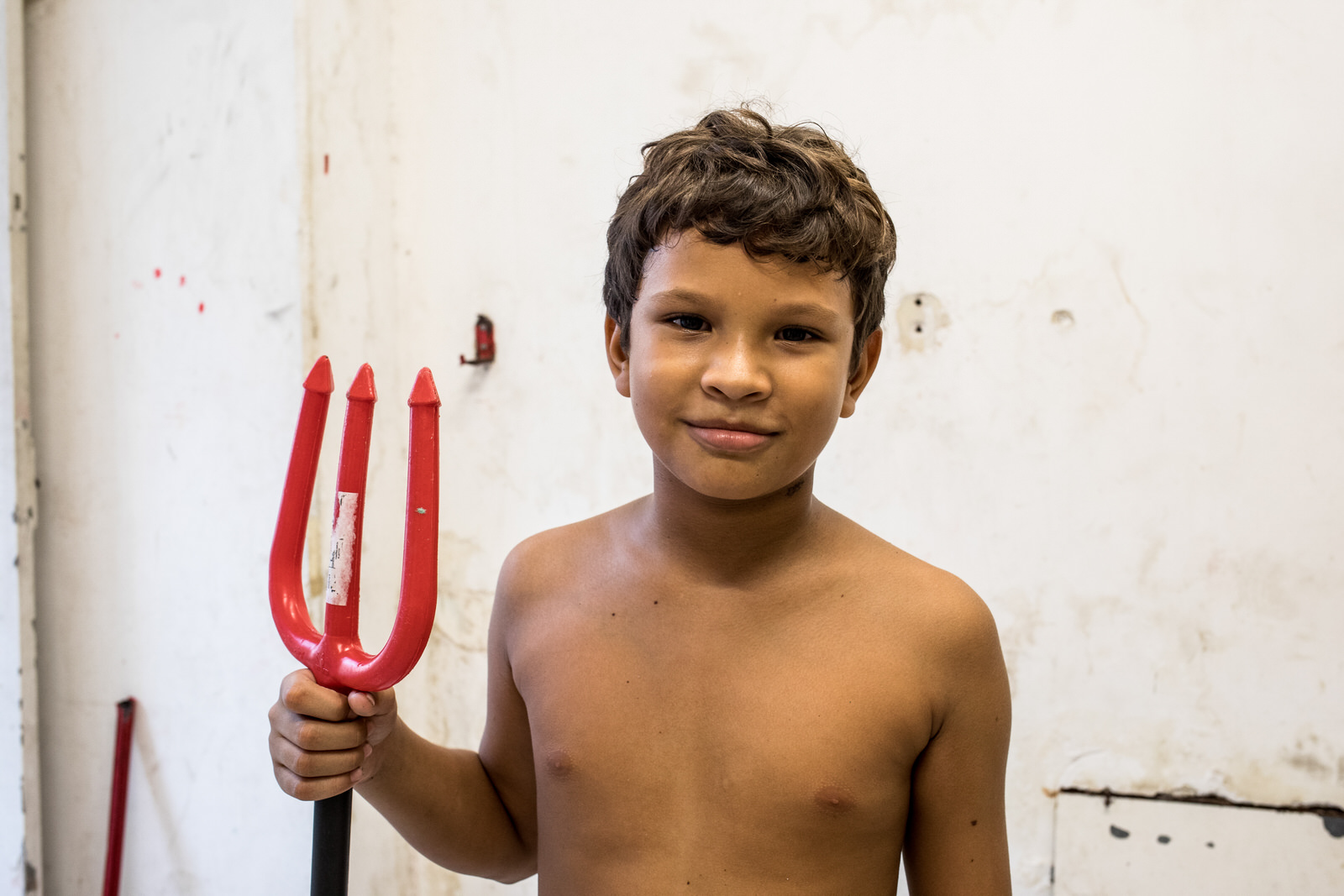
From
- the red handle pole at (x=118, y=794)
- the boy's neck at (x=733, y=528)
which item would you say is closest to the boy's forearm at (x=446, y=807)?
the boy's neck at (x=733, y=528)

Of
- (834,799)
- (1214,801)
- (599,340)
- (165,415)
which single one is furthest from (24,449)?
(1214,801)

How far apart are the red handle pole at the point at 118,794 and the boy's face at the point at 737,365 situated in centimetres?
125

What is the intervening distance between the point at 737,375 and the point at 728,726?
293 millimetres

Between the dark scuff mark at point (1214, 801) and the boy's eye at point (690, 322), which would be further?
the dark scuff mark at point (1214, 801)

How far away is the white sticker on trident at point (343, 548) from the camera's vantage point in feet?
2.28

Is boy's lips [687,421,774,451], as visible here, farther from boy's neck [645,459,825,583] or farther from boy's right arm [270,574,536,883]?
boy's right arm [270,574,536,883]

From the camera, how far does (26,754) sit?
1.46 m

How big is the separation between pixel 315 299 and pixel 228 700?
636mm

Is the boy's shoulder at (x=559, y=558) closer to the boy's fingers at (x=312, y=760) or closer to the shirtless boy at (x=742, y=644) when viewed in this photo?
the shirtless boy at (x=742, y=644)

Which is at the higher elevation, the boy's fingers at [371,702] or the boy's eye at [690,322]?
the boy's eye at [690,322]

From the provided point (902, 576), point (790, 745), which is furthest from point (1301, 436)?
point (790, 745)

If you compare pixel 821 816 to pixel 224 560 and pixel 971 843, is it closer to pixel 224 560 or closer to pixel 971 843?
pixel 971 843

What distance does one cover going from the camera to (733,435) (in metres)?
0.71

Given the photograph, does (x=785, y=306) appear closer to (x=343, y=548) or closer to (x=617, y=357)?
(x=617, y=357)
